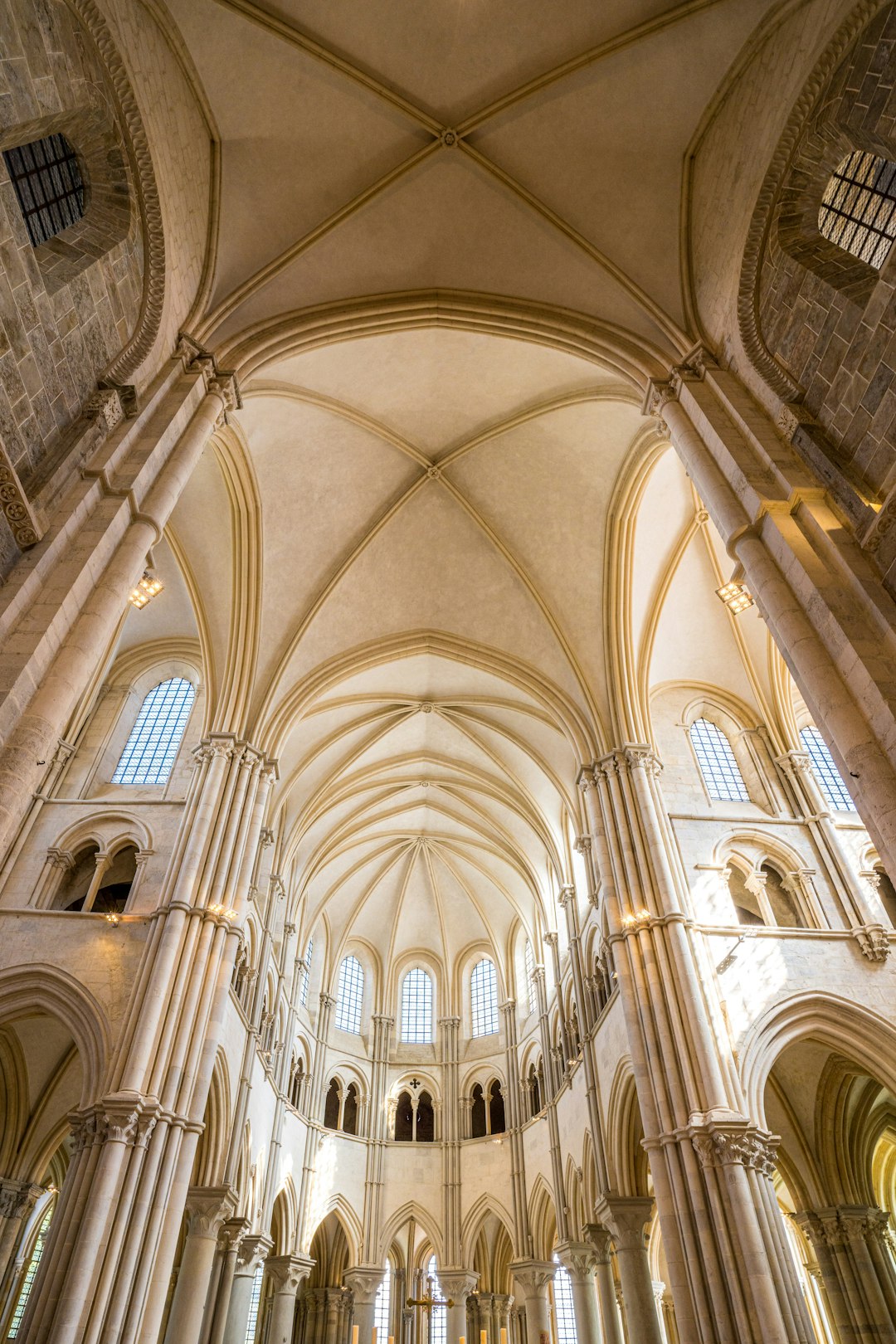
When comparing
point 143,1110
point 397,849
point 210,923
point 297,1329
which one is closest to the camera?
point 143,1110

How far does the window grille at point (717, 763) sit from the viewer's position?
19047mm

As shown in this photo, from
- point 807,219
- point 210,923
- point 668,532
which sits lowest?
point 210,923

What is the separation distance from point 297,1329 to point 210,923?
54.2ft

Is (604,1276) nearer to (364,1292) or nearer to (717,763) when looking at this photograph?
(364,1292)

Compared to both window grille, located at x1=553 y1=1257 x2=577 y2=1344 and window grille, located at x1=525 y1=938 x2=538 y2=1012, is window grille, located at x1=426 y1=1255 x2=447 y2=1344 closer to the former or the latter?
window grille, located at x1=553 y1=1257 x2=577 y2=1344

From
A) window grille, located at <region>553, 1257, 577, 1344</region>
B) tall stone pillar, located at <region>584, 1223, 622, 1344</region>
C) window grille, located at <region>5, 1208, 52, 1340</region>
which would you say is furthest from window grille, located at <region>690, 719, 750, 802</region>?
window grille, located at <region>5, 1208, 52, 1340</region>

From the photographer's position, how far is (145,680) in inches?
806

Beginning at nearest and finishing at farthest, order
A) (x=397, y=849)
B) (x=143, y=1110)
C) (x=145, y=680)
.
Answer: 1. (x=143, y=1110)
2. (x=145, y=680)
3. (x=397, y=849)

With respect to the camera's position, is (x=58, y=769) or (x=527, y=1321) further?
(x=527, y=1321)

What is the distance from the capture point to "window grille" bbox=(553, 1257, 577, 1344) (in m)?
23.5

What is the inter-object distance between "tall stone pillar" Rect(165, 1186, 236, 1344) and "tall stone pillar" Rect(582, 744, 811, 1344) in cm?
755

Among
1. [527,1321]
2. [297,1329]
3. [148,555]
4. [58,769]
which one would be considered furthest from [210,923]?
[297,1329]

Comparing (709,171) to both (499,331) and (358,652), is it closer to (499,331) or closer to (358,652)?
(499,331)

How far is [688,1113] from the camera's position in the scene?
1295cm
